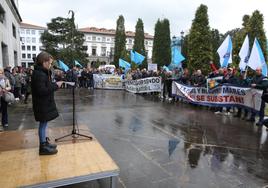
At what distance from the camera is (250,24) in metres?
16.0

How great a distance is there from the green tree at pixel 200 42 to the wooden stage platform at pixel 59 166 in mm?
18296

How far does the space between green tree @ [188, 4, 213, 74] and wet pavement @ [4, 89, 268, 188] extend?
12.3m

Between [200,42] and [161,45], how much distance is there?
2648 centimetres

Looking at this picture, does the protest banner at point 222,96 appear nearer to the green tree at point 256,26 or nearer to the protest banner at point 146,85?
the protest banner at point 146,85

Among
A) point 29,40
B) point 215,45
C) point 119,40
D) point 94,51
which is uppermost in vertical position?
point 29,40

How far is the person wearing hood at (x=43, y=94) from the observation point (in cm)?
354

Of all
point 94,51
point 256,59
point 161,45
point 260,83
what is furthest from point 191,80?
point 94,51

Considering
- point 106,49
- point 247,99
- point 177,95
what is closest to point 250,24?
point 177,95

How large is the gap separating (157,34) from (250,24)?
3247 centimetres

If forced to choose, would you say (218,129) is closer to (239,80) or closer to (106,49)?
(239,80)

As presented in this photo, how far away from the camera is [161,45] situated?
4681cm

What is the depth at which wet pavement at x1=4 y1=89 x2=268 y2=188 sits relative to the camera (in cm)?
384

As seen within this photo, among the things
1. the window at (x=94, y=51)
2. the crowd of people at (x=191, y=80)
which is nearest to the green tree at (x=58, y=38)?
the crowd of people at (x=191, y=80)

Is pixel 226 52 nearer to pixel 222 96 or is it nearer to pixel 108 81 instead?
pixel 222 96
